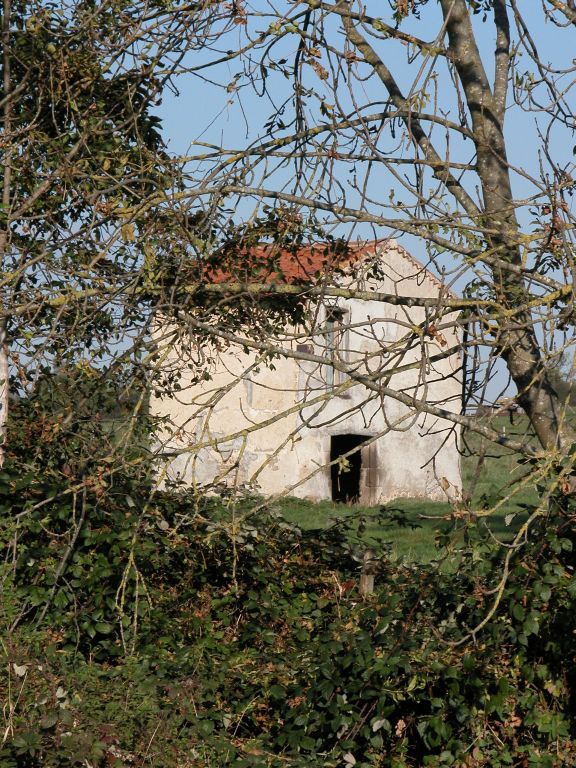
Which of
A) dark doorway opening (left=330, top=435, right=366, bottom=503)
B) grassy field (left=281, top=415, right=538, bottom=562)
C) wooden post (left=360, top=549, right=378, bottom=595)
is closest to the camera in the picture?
grassy field (left=281, top=415, right=538, bottom=562)

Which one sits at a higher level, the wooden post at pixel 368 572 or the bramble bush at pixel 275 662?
the wooden post at pixel 368 572

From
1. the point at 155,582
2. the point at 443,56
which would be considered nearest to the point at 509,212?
the point at 443,56

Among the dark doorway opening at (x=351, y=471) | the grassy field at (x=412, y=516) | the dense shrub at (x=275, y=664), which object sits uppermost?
the dark doorway opening at (x=351, y=471)

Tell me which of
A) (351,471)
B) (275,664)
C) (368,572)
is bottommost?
(275,664)

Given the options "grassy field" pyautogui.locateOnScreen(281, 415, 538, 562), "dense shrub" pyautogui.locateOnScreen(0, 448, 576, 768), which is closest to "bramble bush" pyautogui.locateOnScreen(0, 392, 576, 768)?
"dense shrub" pyautogui.locateOnScreen(0, 448, 576, 768)

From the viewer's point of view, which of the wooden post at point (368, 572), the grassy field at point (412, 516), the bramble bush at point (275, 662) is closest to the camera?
the bramble bush at point (275, 662)

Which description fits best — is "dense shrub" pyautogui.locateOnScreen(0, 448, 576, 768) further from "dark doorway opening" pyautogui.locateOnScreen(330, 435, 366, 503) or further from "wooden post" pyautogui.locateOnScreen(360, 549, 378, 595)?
"dark doorway opening" pyautogui.locateOnScreen(330, 435, 366, 503)

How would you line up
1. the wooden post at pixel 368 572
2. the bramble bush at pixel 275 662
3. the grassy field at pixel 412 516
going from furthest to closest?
the wooden post at pixel 368 572
the grassy field at pixel 412 516
the bramble bush at pixel 275 662

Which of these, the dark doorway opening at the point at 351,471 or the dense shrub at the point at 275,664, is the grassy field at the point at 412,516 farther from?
the dark doorway opening at the point at 351,471

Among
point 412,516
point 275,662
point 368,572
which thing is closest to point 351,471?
point 412,516

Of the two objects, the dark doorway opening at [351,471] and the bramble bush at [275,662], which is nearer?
the bramble bush at [275,662]

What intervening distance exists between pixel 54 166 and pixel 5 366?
5.70ft

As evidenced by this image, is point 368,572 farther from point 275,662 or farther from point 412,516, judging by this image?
point 275,662

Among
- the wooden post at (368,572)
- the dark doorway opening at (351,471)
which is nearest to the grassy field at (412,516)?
the wooden post at (368,572)
